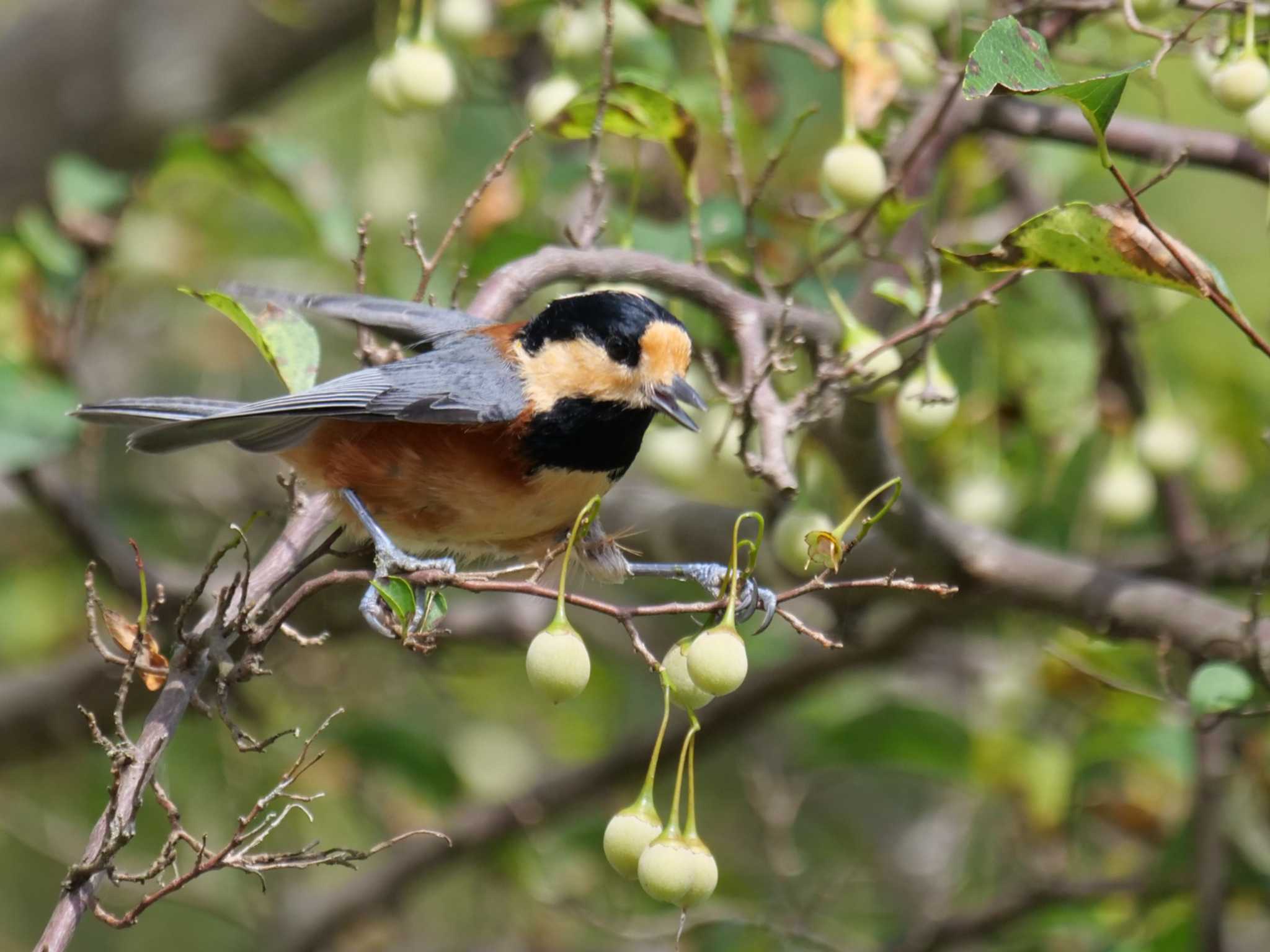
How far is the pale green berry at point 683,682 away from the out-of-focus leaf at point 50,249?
6.92 ft

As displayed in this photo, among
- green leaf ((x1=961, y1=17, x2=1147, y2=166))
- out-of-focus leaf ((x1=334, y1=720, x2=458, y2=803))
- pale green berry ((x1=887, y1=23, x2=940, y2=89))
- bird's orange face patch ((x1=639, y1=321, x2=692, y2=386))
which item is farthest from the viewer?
out-of-focus leaf ((x1=334, y1=720, x2=458, y2=803))

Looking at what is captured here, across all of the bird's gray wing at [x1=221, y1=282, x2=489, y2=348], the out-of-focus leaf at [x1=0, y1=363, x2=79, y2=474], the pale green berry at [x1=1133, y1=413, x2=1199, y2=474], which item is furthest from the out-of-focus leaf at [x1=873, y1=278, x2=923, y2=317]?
the out-of-focus leaf at [x1=0, y1=363, x2=79, y2=474]

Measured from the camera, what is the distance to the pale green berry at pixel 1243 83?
7.29ft

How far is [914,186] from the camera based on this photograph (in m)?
2.79

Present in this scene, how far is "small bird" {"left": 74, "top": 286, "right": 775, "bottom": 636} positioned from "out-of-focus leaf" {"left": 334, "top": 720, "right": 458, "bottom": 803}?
1.41 metres

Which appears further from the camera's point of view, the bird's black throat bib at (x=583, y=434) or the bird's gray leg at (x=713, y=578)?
the bird's black throat bib at (x=583, y=434)

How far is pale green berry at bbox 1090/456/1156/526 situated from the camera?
3.21 meters

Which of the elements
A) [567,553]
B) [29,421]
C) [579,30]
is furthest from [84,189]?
[567,553]

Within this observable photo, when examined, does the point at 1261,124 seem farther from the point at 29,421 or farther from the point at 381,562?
the point at 29,421

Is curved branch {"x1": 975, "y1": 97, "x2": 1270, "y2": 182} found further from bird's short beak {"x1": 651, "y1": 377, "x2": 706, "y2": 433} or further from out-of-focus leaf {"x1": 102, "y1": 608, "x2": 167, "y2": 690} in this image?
out-of-focus leaf {"x1": 102, "y1": 608, "x2": 167, "y2": 690}

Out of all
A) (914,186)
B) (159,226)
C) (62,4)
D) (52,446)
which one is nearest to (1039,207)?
(914,186)

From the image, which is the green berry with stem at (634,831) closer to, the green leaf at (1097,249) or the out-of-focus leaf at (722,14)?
the green leaf at (1097,249)

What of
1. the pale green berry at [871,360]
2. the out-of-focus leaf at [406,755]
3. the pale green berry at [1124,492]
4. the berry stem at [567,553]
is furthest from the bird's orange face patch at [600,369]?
the out-of-focus leaf at [406,755]

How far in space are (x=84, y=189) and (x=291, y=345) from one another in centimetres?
138
